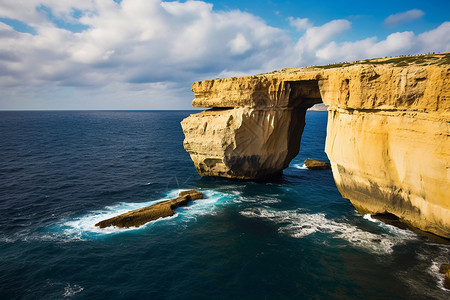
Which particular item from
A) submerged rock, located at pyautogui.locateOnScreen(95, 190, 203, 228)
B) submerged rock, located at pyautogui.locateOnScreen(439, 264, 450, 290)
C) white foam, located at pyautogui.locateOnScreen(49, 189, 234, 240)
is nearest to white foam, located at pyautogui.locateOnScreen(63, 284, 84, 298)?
white foam, located at pyautogui.locateOnScreen(49, 189, 234, 240)

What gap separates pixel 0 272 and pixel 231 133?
24979 millimetres

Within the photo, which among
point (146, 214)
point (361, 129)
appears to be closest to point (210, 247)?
point (146, 214)

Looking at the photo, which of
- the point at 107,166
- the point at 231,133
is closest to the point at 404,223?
the point at 231,133

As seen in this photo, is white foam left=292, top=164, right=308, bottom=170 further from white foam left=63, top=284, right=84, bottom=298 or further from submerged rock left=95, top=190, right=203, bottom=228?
white foam left=63, top=284, right=84, bottom=298

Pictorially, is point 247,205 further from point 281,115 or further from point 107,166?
point 107,166

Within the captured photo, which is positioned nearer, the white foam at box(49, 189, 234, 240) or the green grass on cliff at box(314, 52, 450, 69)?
the green grass on cliff at box(314, 52, 450, 69)

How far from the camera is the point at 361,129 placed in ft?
74.8

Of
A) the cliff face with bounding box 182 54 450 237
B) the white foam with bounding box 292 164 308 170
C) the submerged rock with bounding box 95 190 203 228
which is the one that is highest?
the cliff face with bounding box 182 54 450 237

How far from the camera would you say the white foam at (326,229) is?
20.6 m

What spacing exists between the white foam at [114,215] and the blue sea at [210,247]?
4.0 inches

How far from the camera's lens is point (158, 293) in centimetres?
1572

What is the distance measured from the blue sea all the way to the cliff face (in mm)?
3283

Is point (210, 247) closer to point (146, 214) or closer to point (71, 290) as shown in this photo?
A: point (146, 214)

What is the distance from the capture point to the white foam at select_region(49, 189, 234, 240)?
74.7ft
